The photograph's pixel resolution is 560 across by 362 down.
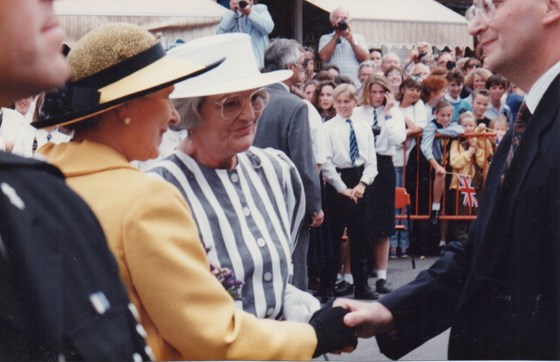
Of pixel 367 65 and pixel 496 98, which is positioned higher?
pixel 367 65

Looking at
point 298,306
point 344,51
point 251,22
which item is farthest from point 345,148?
point 298,306

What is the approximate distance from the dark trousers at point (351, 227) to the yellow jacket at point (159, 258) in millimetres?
5340

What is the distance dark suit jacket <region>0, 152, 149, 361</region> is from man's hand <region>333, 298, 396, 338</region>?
114cm

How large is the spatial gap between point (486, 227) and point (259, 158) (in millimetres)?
939

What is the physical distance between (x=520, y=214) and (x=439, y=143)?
7.09 metres

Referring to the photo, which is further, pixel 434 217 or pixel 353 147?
pixel 434 217

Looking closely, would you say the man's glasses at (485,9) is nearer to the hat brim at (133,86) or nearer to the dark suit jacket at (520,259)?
the dark suit jacket at (520,259)

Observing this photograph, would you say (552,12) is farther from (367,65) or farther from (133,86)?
(367,65)

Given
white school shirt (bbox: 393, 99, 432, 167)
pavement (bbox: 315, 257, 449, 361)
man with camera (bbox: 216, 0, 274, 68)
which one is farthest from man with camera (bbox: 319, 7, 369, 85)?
pavement (bbox: 315, 257, 449, 361)

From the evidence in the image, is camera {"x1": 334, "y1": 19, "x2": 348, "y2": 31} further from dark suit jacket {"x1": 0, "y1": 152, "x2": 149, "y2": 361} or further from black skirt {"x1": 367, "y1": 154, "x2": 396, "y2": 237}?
dark suit jacket {"x1": 0, "y1": 152, "x2": 149, "y2": 361}

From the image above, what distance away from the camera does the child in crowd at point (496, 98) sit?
9492 millimetres


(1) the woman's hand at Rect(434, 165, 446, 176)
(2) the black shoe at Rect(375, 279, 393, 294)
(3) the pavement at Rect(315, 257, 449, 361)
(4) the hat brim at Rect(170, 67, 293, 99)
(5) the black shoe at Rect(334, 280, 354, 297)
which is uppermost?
(4) the hat brim at Rect(170, 67, 293, 99)

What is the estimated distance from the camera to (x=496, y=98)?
957 cm

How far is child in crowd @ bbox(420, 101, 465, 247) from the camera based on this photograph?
29.0ft
